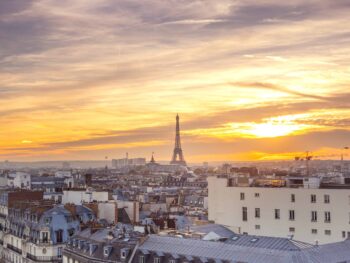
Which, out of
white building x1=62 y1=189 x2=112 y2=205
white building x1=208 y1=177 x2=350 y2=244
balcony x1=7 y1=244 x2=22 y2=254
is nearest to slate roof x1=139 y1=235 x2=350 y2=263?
white building x1=208 y1=177 x2=350 y2=244

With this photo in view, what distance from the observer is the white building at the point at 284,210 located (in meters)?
81.4

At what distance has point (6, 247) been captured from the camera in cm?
10569

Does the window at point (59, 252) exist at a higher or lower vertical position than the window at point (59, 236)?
lower

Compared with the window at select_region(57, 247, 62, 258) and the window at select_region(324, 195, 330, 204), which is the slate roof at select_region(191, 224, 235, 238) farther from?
the window at select_region(57, 247, 62, 258)

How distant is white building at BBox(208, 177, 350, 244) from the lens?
267ft

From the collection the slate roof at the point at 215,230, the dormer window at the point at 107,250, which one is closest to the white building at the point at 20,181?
the slate roof at the point at 215,230

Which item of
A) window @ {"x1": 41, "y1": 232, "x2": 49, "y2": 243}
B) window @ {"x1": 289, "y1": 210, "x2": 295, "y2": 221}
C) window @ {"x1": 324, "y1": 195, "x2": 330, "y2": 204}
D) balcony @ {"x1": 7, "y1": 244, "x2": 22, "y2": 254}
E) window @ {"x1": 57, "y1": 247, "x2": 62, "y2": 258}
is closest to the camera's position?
window @ {"x1": 324, "y1": 195, "x2": 330, "y2": 204}

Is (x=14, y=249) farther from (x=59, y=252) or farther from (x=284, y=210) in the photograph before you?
(x=284, y=210)

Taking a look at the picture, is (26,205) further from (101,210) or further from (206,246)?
(206,246)

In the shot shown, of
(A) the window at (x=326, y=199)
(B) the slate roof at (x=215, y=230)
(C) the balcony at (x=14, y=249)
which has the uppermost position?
(A) the window at (x=326, y=199)

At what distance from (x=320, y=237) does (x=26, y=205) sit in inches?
1859

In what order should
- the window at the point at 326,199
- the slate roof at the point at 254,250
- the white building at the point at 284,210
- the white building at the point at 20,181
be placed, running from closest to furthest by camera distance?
the slate roof at the point at 254,250 → the white building at the point at 284,210 → the window at the point at 326,199 → the white building at the point at 20,181

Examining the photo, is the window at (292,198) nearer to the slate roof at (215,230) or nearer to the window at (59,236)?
the slate roof at (215,230)

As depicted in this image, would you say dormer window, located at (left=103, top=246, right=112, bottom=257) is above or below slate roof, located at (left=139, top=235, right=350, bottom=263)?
below
